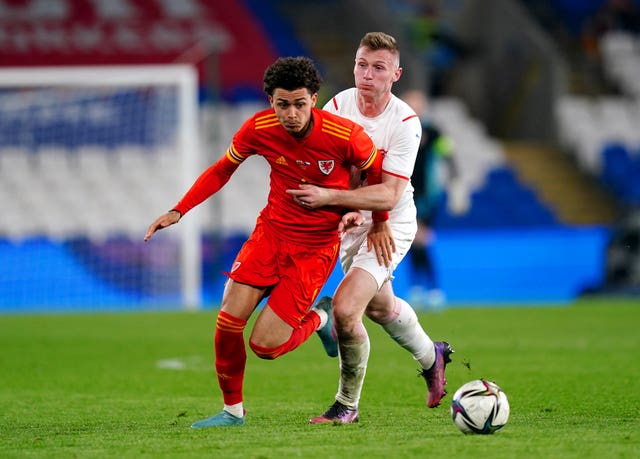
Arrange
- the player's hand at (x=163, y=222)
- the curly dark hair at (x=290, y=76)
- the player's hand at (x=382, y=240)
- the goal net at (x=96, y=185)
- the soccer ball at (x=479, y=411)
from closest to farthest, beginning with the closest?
the soccer ball at (x=479, y=411), the curly dark hair at (x=290, y=76), the player's hand at (x=163, y=222), the player's hand at (x=382, y=240), the goal net at (x=96, y=185)

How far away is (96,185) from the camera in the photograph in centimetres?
1655

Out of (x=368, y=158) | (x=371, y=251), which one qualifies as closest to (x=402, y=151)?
(x=368, y=158)

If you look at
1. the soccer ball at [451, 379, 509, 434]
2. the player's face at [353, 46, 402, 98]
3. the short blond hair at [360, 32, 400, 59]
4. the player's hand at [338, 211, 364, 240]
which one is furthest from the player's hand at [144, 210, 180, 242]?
the soccer ball at [451, 379, 509, 434]

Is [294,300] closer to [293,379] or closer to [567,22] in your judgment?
[293,379]

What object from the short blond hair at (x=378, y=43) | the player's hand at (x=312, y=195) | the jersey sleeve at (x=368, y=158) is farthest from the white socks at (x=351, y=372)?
the short blond hair at (x=378, y=43)

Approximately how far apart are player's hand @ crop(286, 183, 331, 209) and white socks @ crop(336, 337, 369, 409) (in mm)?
815

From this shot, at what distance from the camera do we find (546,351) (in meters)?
9.80

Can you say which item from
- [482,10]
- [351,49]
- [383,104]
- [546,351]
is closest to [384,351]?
[546,351]

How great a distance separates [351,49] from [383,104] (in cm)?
1587

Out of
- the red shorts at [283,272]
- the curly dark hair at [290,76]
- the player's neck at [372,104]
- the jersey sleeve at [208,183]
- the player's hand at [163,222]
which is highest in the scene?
the curly dark hair at [290,76]

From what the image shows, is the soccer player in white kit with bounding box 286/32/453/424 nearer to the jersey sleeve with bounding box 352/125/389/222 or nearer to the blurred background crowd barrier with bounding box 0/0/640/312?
the jersey sleeve with bounding box 352/125/389/222

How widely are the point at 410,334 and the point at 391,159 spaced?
1.02 metres

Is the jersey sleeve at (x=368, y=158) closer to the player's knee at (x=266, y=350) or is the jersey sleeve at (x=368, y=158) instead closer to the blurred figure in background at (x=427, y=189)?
the player's knee at (x=266, y=350)

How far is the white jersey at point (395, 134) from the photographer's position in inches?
234
